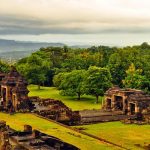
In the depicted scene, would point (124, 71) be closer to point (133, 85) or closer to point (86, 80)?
point (133, 85)

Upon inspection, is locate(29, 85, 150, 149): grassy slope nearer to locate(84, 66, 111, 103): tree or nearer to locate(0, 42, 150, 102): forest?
locate(84, 66, 111, 103): tree

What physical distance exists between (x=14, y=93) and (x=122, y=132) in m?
18.4

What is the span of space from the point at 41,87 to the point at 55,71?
4.86 m

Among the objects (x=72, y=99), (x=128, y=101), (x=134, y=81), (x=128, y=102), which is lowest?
(x=72, y=99)

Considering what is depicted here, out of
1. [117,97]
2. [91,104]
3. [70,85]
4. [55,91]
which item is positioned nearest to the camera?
[117,97]

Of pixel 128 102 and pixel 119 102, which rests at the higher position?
pixel 128 102

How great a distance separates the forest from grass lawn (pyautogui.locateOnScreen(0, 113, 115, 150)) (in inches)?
792

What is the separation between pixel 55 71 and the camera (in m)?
101

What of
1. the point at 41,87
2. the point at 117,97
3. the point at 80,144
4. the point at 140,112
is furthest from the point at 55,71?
the point at 80,144

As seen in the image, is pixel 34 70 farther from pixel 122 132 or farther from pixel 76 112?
pixel 122 132

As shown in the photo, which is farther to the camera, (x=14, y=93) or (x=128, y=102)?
(x=128, y=102)

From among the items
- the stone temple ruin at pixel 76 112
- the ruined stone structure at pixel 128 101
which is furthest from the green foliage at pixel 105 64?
the stone temple ruin at pixel 76 112

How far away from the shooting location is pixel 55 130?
4975 cm

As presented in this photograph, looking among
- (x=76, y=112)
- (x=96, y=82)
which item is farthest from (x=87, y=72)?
(x=76, y=112)
